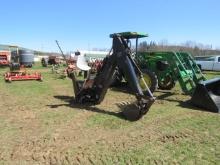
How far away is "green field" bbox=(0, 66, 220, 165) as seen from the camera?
186 inches

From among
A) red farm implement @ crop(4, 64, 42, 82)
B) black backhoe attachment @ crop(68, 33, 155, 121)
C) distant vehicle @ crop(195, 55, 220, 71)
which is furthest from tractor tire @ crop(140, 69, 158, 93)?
distant vehicle @ crop(195, 55, 220, 71)

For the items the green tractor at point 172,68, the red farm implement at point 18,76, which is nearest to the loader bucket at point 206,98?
the green tractor at point 172,68

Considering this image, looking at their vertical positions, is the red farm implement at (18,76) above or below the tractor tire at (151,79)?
below

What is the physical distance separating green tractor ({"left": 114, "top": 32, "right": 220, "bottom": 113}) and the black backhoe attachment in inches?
15.7

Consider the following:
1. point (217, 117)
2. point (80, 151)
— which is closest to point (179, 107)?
point (217, 117)

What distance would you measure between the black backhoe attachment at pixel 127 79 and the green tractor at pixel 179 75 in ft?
1.31

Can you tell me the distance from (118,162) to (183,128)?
2.32 metres

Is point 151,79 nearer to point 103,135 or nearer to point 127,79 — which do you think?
point 127,79

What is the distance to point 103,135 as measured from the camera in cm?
580

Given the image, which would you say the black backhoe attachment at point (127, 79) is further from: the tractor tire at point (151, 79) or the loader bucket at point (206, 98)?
the tractor tire at point (151, 79)

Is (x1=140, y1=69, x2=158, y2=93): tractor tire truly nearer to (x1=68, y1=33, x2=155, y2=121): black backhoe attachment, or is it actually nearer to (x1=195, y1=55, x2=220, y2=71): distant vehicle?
(x1=68, y1=33, x2=155, y2=121): black backhoe attachment

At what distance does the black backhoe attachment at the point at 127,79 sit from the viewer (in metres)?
7.04

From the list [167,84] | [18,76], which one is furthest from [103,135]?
[18,76]

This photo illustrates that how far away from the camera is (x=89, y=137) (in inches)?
224
